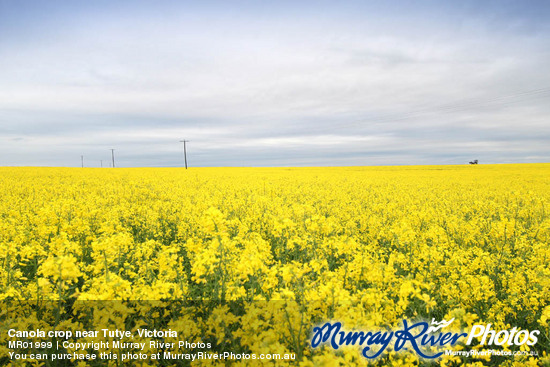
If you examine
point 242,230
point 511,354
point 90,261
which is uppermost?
point 242,230

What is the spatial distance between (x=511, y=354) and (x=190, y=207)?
24.4 ft

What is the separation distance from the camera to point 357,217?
8.41 metres

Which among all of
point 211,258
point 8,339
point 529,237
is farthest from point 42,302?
point 529,237

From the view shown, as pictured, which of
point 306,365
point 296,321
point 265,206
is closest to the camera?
point 306,365

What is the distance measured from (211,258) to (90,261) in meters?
4.30

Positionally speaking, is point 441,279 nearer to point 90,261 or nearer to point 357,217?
point 357,217

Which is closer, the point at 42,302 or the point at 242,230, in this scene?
the point at 42,302

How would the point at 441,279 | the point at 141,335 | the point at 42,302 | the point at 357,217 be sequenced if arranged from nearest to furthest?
the point at 141,335, the point at 42,302, the point at 441,279, the point at 357,217

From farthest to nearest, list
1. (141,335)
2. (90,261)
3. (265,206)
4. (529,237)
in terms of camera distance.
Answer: (265,206), (529,237), (90,261), (141,335)

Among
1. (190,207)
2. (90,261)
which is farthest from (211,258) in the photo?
(190,207)

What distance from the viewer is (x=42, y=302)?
3.59 meters

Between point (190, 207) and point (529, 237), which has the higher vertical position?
point (190, 207)

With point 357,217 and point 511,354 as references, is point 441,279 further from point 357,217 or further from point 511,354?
point 357,217

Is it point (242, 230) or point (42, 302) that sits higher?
point (242, 230)
